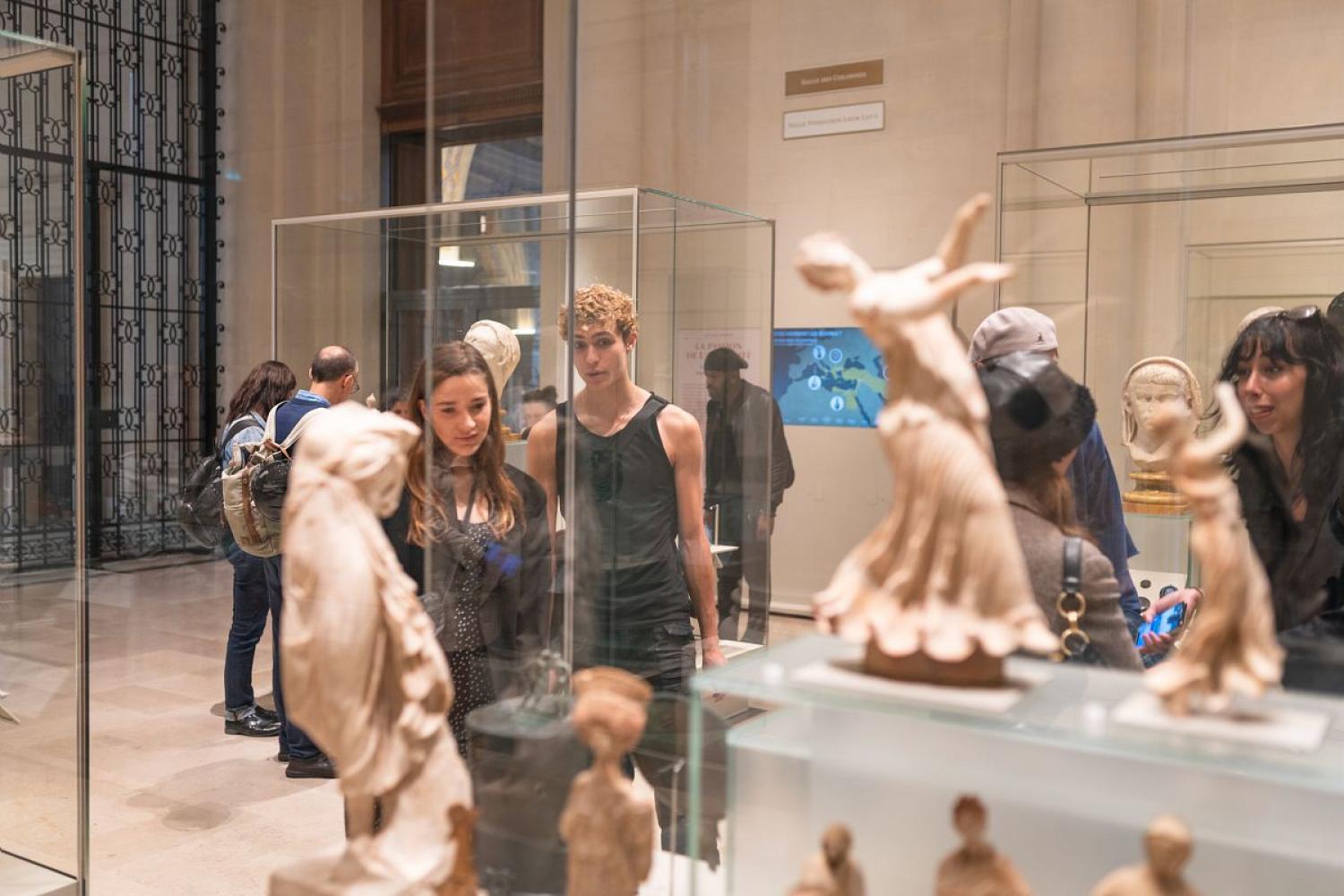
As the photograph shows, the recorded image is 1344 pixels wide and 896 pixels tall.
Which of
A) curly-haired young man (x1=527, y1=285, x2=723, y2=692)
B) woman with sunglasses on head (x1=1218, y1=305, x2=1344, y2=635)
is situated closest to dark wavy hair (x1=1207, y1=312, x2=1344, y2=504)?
woman with sunglasses on head (x1=1218, y1=305, x2=1344, y2=635)

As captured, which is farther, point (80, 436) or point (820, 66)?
point (820, 66)

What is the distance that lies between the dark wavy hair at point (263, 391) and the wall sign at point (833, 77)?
223cm

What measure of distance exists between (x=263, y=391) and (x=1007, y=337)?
10.5 feet

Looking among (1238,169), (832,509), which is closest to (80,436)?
(832,509)

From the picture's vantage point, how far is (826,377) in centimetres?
408

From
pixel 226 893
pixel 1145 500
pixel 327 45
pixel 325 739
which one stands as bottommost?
pixel 226 893

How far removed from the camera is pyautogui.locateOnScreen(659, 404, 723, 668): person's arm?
3.49 metres

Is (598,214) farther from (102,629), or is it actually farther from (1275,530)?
(102,629)

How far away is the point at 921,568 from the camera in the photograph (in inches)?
60.6

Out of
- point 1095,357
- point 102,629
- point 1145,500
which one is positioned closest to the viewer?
point 1145,500

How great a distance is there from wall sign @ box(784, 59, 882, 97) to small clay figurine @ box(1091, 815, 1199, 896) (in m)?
2.88

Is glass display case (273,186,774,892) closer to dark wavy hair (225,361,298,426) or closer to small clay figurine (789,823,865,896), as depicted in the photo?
small clay figurine (789,823,865,896)

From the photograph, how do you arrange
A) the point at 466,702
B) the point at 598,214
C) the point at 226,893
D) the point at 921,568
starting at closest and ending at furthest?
the point at 921,568 < the point at 466,702 < the point at 226,893 < the point at 598,214

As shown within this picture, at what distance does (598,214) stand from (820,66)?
92cm
